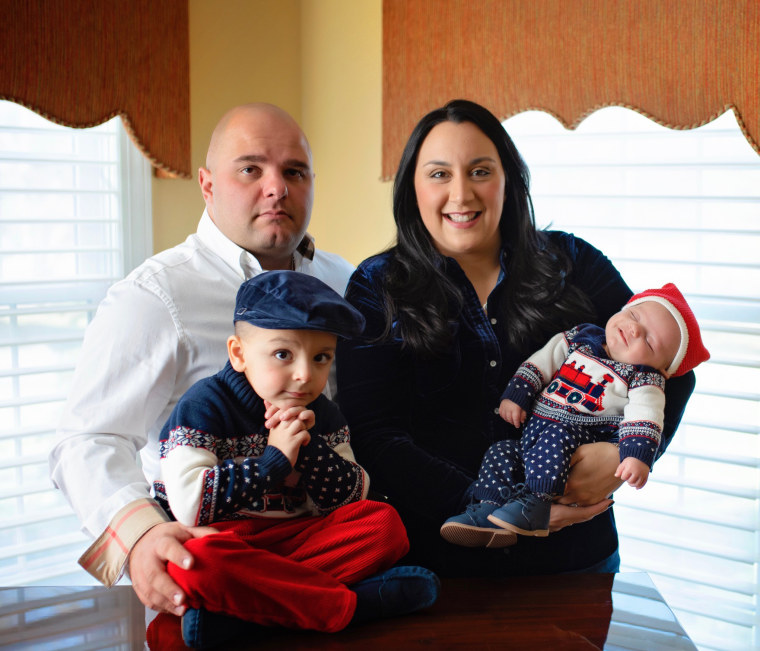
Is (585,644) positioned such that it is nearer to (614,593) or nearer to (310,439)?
(614,593)

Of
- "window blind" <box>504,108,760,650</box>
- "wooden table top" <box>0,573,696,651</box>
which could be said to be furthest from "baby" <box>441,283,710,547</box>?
"window blind" <box>504,108,760,650</box>

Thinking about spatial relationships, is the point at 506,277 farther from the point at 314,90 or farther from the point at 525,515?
the point at 314,90

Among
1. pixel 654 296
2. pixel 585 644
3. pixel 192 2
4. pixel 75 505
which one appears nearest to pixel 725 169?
pixel 654 296

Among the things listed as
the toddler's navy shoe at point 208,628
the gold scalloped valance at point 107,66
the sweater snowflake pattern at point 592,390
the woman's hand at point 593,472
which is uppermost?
the gold scalloped valance at point 107,66

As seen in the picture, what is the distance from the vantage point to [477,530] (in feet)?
5.24

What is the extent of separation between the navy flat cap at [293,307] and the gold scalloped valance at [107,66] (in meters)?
1.52

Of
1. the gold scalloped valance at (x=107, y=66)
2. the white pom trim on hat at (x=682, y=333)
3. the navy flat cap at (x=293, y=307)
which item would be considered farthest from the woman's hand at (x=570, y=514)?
the gold scalloped valance at (x=107, y=66)

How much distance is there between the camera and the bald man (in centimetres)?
153

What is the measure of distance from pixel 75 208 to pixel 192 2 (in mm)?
970

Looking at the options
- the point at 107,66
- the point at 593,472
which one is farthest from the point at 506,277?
the point at 107,66

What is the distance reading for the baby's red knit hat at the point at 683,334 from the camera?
5.57 feet

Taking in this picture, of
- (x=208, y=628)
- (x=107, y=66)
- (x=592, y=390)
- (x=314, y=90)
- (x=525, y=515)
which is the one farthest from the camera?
(x=314, y=90)

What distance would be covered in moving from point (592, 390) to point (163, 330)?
994mm

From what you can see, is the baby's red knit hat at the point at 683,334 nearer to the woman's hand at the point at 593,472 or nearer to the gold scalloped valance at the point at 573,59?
the woman's hand at the point at 593,472
